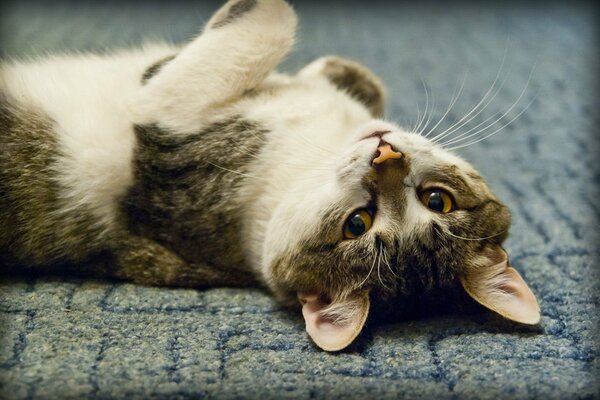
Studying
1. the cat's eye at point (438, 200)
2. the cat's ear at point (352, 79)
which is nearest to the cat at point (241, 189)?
the cat's eye at point (438, 200)

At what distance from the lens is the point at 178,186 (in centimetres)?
144

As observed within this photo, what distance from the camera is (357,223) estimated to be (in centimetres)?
131

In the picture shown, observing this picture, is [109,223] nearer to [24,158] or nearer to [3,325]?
[24,158]

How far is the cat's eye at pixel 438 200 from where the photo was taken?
1324 mm

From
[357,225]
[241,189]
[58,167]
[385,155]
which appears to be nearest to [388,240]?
[357,225]

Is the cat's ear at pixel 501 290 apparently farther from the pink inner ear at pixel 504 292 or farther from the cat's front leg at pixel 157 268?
the cat's front leg at pixel 157 268

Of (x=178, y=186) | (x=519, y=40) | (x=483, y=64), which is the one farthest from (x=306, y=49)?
(x=178, y=186)

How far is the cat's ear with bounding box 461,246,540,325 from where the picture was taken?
4.06 feet

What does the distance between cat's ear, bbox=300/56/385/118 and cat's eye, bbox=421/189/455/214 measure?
0.56 m

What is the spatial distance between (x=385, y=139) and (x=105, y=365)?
2.31 ft

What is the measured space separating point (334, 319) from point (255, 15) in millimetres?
778

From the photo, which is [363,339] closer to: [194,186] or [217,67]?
[194,186]

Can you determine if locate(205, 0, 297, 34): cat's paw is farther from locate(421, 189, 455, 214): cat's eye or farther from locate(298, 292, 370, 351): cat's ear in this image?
locate(298, 292, 370, 351): cat's ear

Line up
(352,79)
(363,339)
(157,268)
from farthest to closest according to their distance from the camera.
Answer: (352,79)
(157,268)
(363,339)
